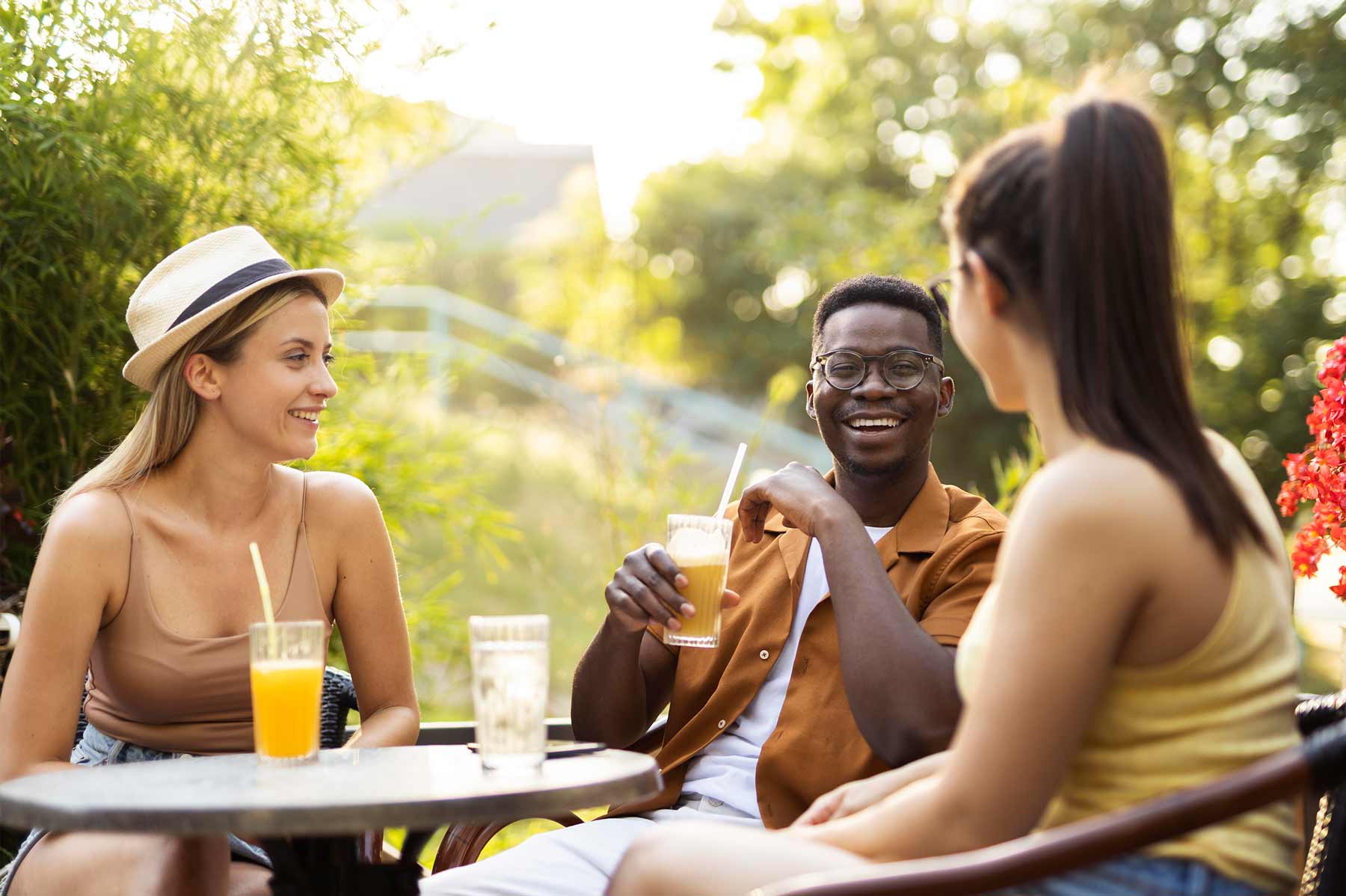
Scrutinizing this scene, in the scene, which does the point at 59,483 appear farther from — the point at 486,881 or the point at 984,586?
the point at 984,586

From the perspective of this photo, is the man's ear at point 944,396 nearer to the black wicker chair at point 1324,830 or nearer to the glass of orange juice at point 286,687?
the black wicker chair at point 1324,830

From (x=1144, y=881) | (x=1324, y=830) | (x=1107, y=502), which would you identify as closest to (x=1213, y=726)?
(x=1144, y=881)

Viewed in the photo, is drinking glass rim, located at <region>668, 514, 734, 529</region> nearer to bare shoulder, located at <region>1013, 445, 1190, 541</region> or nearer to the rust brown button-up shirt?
the rust brown button-up shirt

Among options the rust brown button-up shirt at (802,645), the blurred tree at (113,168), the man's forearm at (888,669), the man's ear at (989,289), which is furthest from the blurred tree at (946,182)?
the man's ear at (989,289)

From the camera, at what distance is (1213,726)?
149 cm

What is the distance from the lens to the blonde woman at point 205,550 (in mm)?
2449

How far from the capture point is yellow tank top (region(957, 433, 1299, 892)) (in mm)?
1480

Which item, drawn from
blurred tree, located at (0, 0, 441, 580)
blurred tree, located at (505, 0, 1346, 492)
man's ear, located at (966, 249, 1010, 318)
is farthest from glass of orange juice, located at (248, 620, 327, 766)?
blurred tree, located at (505, 0, 1346, 492)

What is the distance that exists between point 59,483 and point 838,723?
7.49ft

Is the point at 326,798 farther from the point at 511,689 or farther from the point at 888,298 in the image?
the point at 888,298

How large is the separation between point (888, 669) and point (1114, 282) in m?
0.99

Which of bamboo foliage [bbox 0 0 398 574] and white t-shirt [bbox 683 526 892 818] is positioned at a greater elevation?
bamboo foliage [bbox 0 0 398 574]

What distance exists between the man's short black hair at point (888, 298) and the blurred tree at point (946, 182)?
19.0 ft

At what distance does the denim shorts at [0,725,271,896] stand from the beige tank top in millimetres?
18
